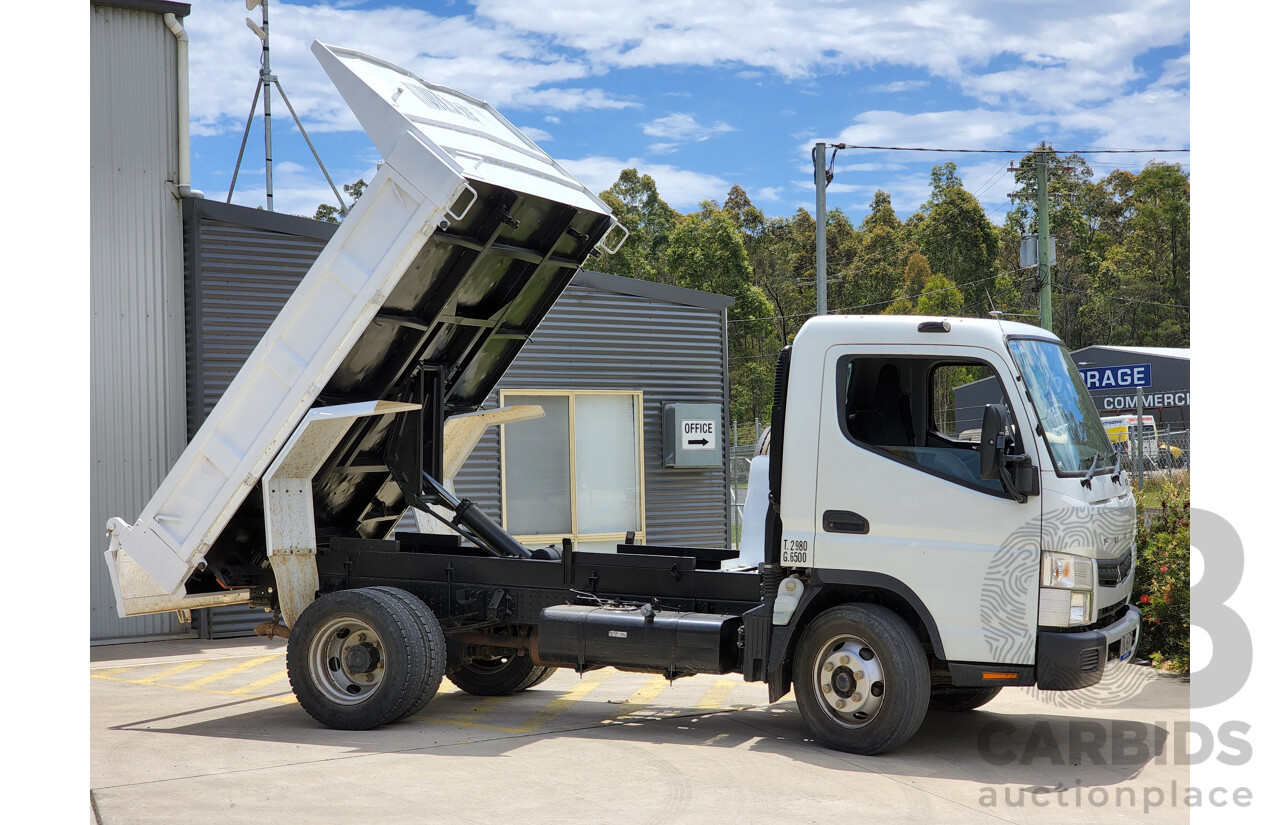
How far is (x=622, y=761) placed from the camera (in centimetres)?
665

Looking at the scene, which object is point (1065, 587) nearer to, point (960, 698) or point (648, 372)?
point (960, 698)

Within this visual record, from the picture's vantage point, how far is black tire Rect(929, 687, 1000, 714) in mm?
7785

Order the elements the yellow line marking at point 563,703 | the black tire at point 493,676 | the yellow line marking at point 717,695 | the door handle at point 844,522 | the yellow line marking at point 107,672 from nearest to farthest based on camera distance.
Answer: the door handle at point 844,522
the yellow line marking at point 563,703
the yellow line marking at point 717,695
the black tire at point 493,676
the yellow line marking at point 107,672

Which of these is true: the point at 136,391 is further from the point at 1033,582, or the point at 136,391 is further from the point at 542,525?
the point at 1033,582

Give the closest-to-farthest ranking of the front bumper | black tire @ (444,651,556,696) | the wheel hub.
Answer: the front bumper < the wheel hub < black tire @ (444,651,556,696)

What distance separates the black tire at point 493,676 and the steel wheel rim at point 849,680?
271 centimetres

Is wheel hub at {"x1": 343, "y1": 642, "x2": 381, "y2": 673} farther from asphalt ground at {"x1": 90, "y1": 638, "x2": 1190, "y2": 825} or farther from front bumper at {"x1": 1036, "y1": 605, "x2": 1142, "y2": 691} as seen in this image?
front bumper at {"x1": 1036, "y1": 605, "x2": 1142, "y2": 691}

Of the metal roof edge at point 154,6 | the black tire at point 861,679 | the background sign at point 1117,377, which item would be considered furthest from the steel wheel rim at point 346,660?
the background sign at point 1117,377

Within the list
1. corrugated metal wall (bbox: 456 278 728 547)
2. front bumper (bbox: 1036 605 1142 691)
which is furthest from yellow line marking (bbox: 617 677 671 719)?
corrugated metal wall (bbox: 456 278 728 547)

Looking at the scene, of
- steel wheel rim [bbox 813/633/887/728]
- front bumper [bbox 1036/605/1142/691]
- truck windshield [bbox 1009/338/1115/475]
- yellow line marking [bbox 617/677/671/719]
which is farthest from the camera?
yellow line marking [bbox 617/677/671/719]

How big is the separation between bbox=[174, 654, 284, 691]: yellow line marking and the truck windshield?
6940 millimetres

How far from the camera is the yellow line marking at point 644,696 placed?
8.34 metres

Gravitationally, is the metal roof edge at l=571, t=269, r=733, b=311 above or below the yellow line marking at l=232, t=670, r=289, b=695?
above

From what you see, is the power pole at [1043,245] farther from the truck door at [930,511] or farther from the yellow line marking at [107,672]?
the yellow line marking at [107,672]
